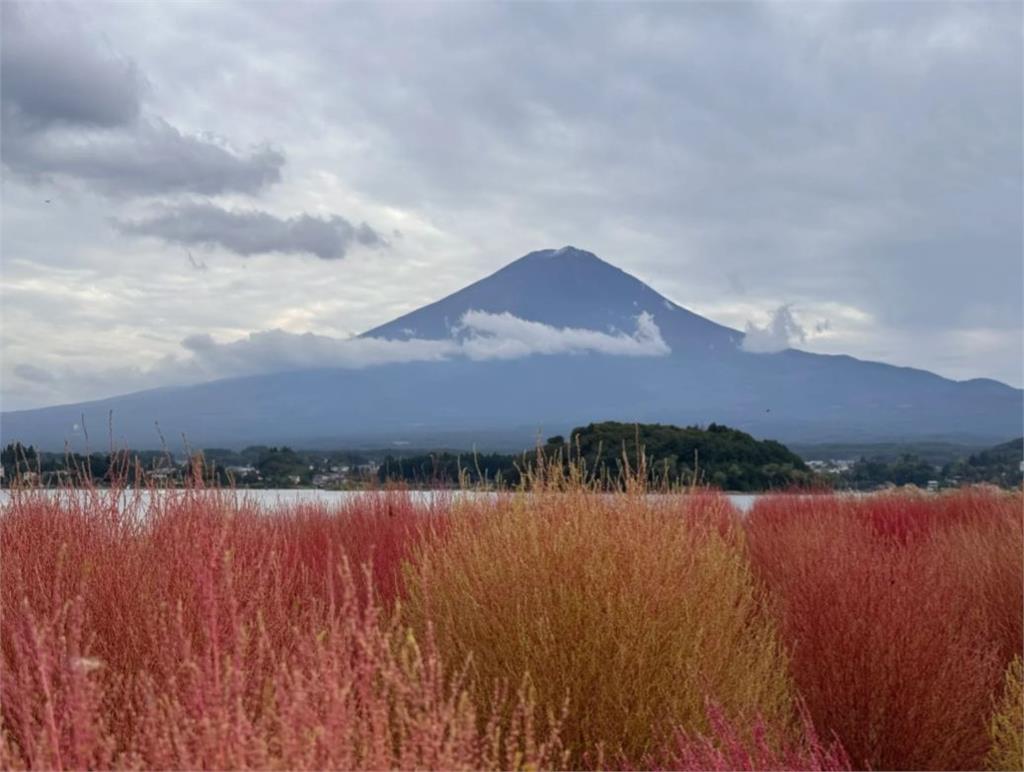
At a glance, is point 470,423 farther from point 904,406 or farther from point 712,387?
point 904,406

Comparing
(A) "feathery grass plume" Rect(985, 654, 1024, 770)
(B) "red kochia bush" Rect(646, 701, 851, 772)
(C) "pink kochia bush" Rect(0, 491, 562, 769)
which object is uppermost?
(C) "pink kochia bush" Rect(0, 491, 562, 769)

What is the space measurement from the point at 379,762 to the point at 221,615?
2602 mm

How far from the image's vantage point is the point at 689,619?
18.4 feet

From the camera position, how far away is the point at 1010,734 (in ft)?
19.5

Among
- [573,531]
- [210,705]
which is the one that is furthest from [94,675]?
[573,531]

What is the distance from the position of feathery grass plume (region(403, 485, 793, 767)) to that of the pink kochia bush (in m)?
0.24

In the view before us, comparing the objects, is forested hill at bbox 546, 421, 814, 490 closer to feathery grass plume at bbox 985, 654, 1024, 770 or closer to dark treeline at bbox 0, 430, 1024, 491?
dark treeline at bbox 0, 430, 1024, 491

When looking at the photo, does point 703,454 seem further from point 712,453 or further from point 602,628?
point 602,628

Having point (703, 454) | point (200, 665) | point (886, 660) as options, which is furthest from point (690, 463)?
point (200, 665)

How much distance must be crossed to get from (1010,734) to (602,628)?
243cm

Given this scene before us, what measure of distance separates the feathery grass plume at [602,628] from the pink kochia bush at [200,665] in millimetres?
237

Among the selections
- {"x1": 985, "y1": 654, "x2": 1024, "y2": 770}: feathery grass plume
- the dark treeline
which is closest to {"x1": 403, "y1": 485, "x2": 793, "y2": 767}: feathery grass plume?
{"x1": 985, "y1": 654, "x2": 1024, "y2": 770}: feathery grass plume

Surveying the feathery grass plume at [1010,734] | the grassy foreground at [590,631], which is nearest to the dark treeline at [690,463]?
the grassy foreground at [590,631]

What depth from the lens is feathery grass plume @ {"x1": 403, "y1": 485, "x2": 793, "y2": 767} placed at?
17.5ft
